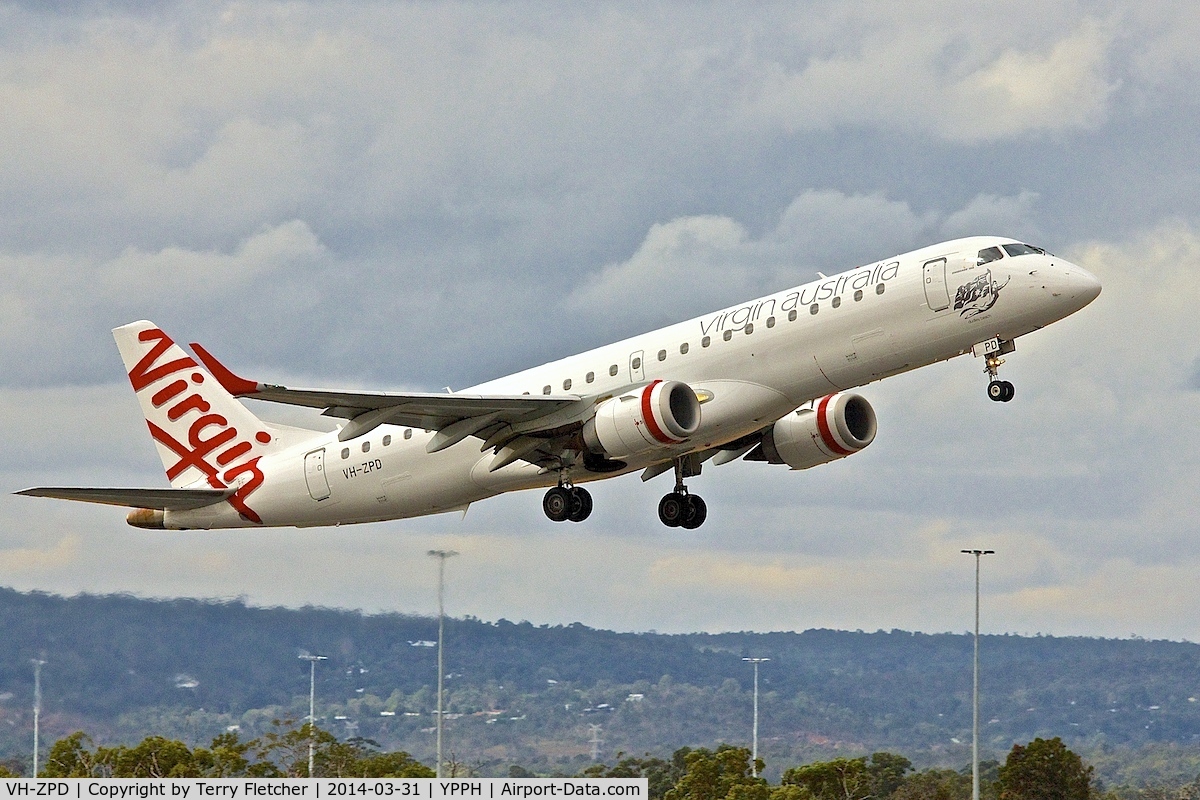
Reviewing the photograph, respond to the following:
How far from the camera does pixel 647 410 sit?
40.5 metres

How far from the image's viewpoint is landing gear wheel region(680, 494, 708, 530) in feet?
153

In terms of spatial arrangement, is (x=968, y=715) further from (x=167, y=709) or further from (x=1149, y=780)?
(x=167, y=709)

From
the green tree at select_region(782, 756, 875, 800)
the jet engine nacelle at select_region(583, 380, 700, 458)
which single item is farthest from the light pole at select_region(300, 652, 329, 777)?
the jet engine nacelle at select_region(583, 380, 700, 458)

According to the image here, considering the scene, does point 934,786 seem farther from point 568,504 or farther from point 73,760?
point 568,504

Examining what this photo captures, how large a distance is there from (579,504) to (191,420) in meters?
15.0

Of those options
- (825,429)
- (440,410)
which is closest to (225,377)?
(440,410)

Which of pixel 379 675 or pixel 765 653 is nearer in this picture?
pixel 379 675

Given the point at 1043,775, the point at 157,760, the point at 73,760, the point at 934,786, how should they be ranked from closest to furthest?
the point at 73,760 → the point at 157,760 → the point at 1043,775 → the point at 934,786

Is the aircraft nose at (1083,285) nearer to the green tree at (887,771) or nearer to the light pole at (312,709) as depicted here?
the light pole at (312,709)

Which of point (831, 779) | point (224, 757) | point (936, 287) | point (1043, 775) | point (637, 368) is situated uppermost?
point (936, 287)

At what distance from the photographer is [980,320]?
39.0 m

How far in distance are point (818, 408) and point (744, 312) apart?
17.9ft

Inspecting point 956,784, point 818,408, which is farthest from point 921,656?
point 818,408

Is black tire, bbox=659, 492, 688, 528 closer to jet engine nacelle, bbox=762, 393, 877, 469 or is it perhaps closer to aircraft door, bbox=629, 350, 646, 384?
jet engine nacelle, bbox=762, 393, 877, 469
